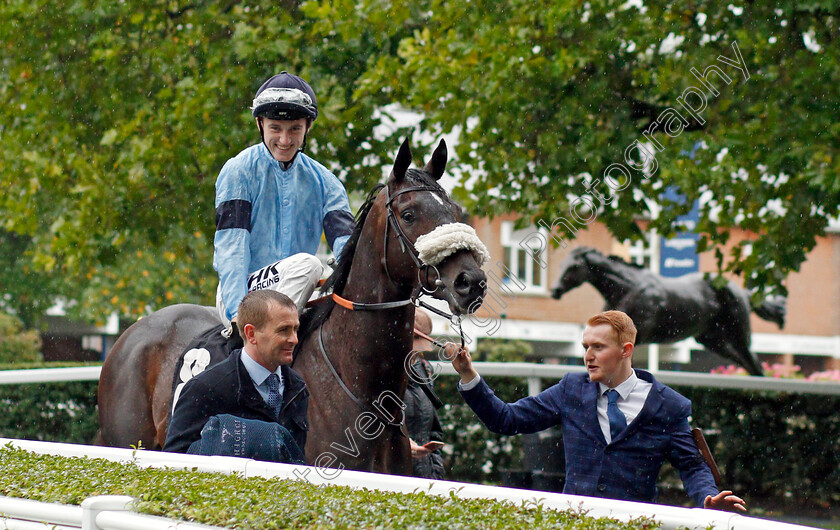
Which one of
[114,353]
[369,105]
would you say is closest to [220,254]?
[114,353]

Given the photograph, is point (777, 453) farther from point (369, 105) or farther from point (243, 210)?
point (243, 210)

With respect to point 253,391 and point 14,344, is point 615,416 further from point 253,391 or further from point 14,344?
point 14,344

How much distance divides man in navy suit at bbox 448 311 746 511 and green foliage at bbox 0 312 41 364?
16245 millimetres

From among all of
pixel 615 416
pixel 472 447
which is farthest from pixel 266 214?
pixel 472 447

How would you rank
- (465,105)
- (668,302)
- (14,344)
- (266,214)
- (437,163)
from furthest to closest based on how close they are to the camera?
(14,344) < (668,302) < (465,105) < (266,214) < (437,163)

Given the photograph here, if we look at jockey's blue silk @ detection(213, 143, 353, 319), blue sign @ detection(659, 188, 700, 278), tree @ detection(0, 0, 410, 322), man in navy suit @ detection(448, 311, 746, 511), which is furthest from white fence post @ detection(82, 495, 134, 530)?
blue sign @ detection(659, 188, 700, 278)

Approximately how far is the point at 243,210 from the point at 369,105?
5.22 metres

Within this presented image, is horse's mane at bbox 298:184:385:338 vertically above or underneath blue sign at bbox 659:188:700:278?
underneath

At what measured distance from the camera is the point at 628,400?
3.79 metres

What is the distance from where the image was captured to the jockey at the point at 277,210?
435 cm

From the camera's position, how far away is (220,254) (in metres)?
4.38

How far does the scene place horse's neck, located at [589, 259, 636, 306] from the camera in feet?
37.3

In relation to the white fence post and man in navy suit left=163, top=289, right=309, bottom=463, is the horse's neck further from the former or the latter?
the white fence post

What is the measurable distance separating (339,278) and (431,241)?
0.73m
